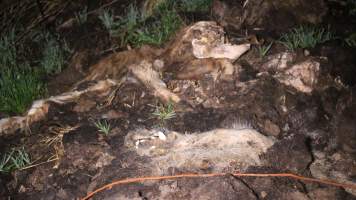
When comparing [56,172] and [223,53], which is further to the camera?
[223,53]

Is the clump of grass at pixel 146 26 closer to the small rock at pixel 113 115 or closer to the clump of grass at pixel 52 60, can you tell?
the clump of grass at pixel 52 60

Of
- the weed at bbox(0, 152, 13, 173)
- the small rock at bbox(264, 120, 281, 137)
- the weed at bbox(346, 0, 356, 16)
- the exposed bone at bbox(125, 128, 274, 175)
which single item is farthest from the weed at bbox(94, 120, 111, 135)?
the weed at bbox(346, 0, 356, 16)

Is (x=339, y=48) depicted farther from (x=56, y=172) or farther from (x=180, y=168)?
(x=56, y=172)

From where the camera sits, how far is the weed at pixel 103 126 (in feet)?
8.44

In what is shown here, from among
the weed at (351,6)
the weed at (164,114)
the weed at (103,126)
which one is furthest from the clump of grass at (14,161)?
the weed at (351,6)

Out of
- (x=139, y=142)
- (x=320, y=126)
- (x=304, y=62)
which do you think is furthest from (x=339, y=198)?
(x=139, y=142)

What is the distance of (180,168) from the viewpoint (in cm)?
225

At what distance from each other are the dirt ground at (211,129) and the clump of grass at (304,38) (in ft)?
0.22

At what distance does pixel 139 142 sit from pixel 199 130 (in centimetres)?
45

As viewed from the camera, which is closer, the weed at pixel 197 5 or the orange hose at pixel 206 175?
the orange hose at pixel 206 175

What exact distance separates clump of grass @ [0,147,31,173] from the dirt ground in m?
0.05

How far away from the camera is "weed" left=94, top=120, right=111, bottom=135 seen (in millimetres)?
2572

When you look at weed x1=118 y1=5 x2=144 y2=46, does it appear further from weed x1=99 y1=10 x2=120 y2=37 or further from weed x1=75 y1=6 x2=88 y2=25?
weed x1=75 y1=6 x2=88 y2=25

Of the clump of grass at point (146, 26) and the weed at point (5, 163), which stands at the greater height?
the clump of grass at point (146, 26)
